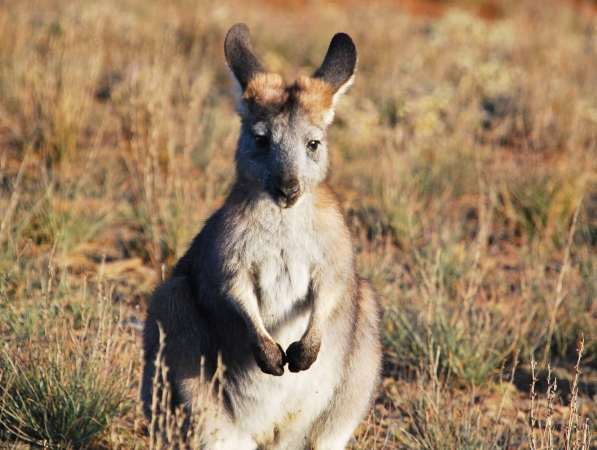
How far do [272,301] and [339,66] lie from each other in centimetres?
117

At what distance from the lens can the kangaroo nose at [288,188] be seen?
309 centimetres

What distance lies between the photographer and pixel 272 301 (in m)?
3.23

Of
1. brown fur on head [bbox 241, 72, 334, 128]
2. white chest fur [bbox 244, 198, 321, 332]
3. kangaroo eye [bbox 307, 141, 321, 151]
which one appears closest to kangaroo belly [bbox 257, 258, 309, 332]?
white chest fur [bbox 244, 198, 321, 332]

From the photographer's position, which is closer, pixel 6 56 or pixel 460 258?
pixel 460 258

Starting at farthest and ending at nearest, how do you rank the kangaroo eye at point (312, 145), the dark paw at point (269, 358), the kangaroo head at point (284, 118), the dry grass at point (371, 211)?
the dry grass at point (371, 211) < the kangaroo eye at point (312, 145) < the kangaroo head at point (284, 118) < the dark paw at point (269, 358)

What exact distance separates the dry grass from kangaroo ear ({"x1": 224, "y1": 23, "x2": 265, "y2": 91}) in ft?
3.95

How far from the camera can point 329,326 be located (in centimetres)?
336

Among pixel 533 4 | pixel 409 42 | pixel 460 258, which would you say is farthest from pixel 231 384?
pixel 533 4

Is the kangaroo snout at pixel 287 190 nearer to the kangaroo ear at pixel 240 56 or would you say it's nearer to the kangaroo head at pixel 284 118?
the kangaroo head at pixel 284 118

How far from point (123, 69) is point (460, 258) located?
5088 mm

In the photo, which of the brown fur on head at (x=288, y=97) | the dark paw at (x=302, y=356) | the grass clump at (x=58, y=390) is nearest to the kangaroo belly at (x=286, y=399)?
the dark paw at (x=302, y=356)

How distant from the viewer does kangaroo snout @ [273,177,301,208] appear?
309 centimetres

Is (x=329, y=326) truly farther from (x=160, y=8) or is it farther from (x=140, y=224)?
(x=160, y=8)

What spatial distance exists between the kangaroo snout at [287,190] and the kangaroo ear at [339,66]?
0.64m
